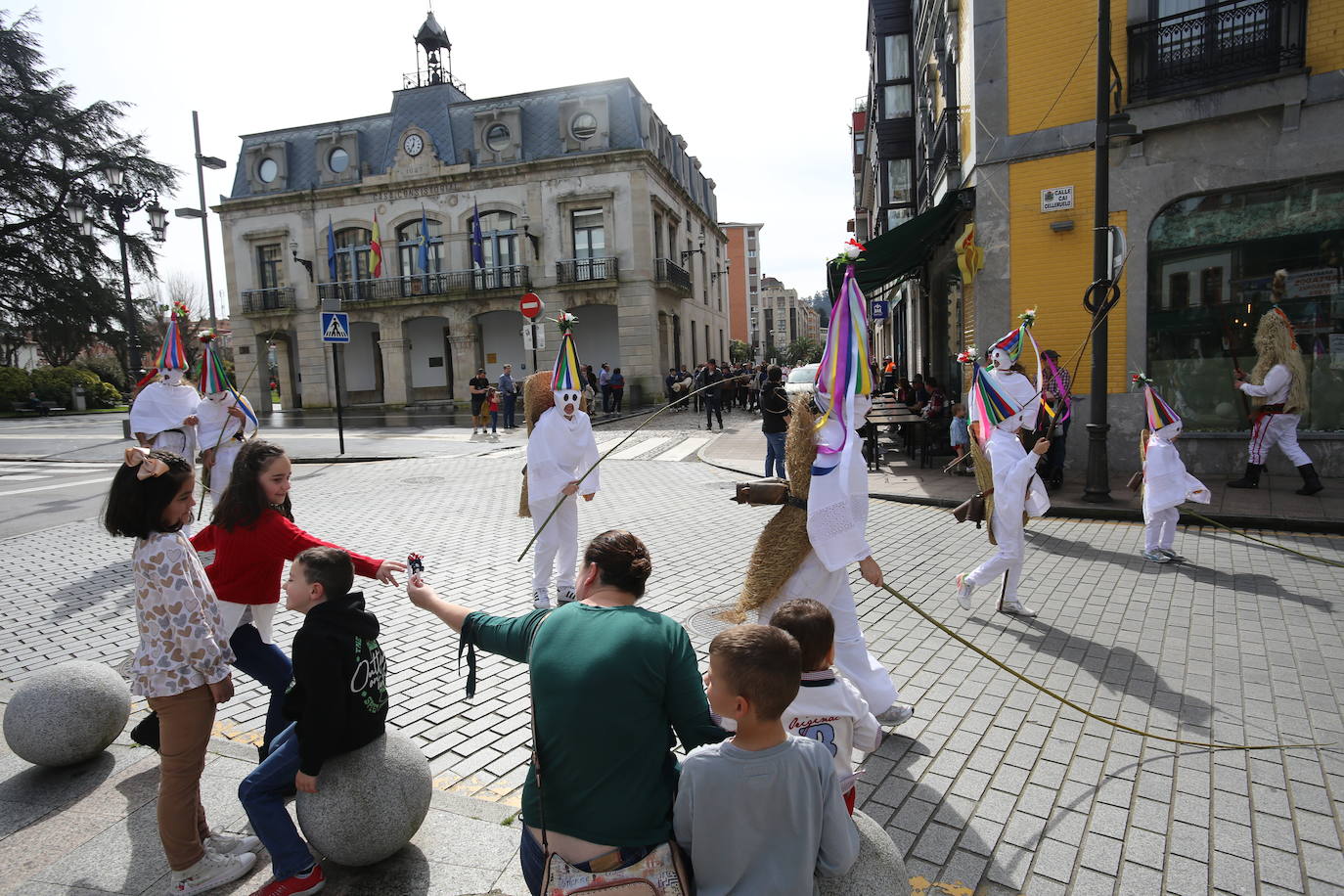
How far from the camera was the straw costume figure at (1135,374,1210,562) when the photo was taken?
6984 millimetres

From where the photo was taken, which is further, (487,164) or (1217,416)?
(487,164)

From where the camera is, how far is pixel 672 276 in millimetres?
35000

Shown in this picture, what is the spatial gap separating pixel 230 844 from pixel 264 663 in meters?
0.76

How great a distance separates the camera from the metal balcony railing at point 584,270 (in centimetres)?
3203

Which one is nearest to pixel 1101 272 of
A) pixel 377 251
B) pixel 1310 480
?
pixel 1310 480

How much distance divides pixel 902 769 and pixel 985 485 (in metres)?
3.37

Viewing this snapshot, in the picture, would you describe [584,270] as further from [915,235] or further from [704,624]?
[704,624]

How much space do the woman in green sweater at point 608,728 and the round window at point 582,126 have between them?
109ft

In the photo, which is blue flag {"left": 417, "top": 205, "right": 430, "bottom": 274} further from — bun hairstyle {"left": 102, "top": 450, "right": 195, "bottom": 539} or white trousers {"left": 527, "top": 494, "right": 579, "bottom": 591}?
bun hairstyle {"left": 102, "top": 450, "right": 195, "bottom": 539}

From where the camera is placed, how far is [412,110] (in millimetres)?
34938

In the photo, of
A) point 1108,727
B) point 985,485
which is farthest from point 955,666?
point 985,485

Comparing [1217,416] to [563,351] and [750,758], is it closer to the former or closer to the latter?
[563,351]

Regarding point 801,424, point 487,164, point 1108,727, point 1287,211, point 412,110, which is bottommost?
point 1108,727

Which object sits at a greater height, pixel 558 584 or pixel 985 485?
pixel 985 485
